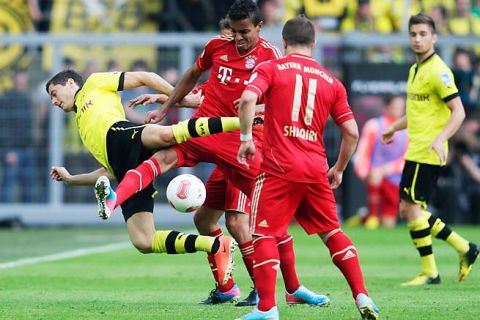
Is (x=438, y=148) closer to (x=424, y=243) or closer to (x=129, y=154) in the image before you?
(x=424, y=243)

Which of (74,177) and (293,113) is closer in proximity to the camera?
(293,113)

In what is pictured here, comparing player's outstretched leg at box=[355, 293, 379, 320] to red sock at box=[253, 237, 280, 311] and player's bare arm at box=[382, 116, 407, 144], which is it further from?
player's bare arm at box=[382, 116, 407, 144]

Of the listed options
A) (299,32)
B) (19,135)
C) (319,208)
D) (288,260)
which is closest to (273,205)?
(319,208)

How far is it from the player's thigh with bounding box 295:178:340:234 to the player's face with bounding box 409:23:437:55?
11.9ft

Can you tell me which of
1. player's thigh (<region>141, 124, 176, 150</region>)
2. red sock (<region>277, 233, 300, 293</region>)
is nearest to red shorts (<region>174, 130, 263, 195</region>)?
player's thigh (<region>141, 124, 176, 150</region>)

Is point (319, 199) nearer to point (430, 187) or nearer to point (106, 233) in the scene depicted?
point (430, 187)

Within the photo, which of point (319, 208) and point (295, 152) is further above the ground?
point (295, 152)

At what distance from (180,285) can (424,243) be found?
7.90 ft

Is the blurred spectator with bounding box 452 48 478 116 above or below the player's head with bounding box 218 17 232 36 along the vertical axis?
below

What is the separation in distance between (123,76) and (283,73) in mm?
2269

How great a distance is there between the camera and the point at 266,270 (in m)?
8.12

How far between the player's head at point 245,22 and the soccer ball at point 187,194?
1194 millimetres

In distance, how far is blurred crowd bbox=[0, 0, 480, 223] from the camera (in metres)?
20.9

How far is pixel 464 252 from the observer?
1172 centimetres
